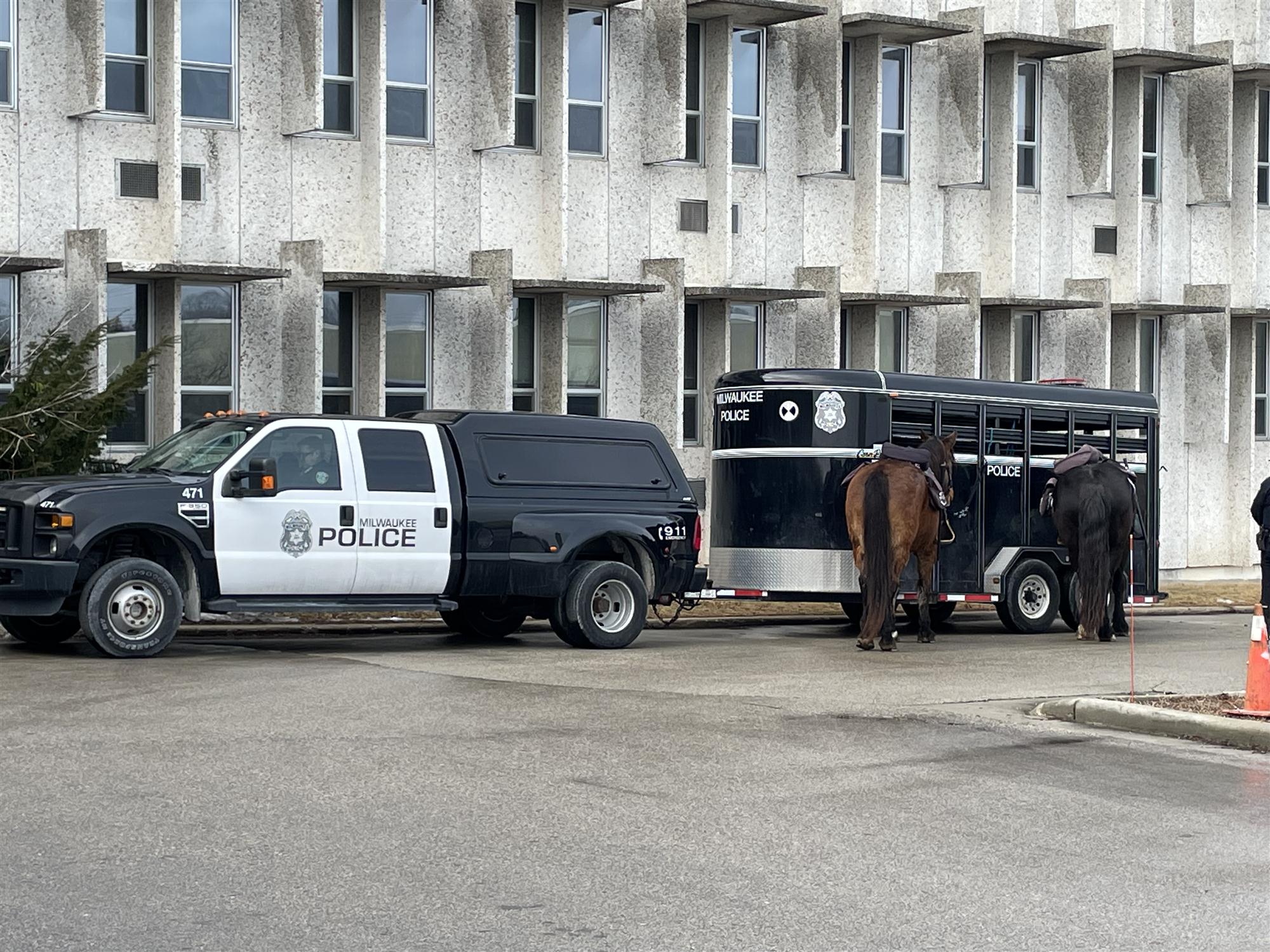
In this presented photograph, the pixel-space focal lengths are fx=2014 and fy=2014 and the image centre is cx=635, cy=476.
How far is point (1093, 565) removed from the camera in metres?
21.0

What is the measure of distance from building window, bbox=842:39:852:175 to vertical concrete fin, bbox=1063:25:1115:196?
4.07 m

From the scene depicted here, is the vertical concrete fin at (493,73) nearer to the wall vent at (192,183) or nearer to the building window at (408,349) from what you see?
the building window at (408,349)

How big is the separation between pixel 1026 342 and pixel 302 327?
13.0m

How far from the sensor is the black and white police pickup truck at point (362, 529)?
16.0 m

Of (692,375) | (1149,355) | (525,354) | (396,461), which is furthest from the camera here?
(1149,355)

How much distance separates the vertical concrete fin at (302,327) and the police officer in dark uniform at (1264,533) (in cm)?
1152

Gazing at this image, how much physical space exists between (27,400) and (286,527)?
225 inches

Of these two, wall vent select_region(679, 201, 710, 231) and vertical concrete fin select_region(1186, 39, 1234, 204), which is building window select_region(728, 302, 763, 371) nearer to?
wall vent select_region(679, 201, 710, 231)

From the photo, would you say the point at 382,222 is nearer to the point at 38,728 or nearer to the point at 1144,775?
the point at 38,728

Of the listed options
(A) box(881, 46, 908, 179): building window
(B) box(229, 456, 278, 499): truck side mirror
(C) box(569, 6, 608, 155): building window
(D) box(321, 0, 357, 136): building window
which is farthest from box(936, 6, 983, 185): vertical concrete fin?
(B) box(229, 456, 278, 499): truck side mirror

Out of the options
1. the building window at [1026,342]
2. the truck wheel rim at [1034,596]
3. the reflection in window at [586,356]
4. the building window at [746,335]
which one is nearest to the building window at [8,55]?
the reflection in window at [586,356]

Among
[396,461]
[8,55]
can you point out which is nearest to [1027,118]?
[8,55]

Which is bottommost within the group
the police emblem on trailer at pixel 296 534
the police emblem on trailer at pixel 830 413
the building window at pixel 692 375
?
the police emblem on trailer at pixel 296 534

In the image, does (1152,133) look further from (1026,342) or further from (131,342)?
(131,342)
